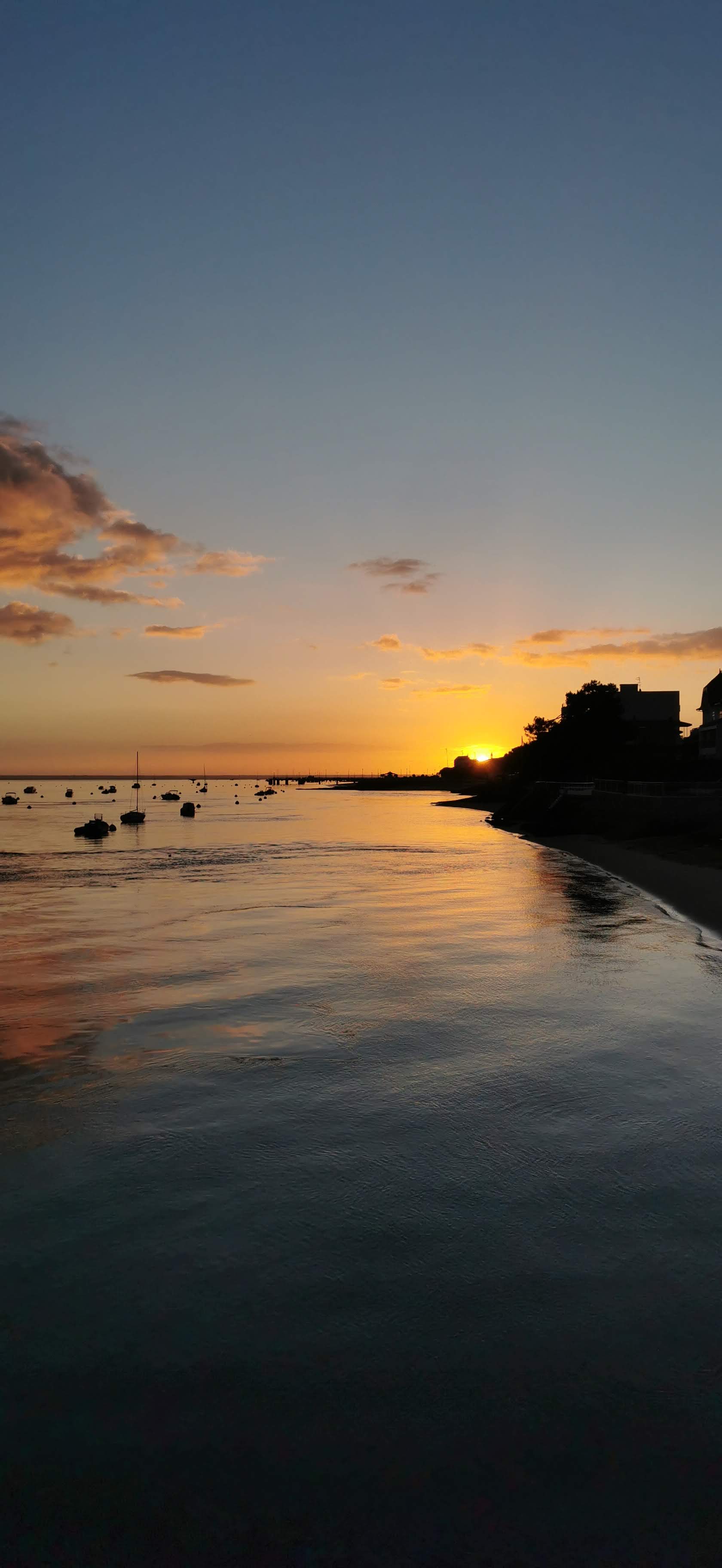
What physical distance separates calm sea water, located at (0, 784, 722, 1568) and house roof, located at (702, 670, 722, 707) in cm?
6946

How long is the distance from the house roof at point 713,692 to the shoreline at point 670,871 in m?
24.3

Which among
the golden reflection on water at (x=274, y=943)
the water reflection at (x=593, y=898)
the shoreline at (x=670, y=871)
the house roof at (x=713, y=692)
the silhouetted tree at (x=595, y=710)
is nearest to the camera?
the golden reflection on water at (x=274, y=943)

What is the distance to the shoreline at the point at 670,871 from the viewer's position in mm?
30734

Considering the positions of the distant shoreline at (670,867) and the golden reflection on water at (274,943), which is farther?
the distant shoreline at (670,867)

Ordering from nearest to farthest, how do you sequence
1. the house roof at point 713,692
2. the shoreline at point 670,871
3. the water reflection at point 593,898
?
the water reflection at point 593,898 < the shoreline at point 670,871 < the house roof at point 713,692

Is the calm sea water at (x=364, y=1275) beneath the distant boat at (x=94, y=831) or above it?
above

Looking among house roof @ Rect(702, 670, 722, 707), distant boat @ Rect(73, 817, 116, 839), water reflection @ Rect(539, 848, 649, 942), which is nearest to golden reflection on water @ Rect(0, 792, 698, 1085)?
water reflection @ Rect(539, 848, 649, 942)

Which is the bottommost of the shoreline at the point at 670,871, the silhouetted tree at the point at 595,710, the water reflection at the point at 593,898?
the water reflection at the point at 593,898

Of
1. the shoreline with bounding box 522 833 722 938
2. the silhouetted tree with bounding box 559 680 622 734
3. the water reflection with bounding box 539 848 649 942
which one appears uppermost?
the silhouetted tree with bounding box 559 680 622 734

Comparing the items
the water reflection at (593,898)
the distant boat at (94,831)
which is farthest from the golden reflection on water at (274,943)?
the distant boat at (94,831)

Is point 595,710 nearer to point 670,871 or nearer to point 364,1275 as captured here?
point 670,871

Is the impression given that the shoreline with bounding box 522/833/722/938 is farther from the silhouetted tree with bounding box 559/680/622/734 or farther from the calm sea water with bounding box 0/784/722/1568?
the silhouetted tree with bounding box 559/680/622/734

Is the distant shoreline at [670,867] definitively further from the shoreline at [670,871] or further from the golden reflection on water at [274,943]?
the golden reflection on water at [274,943]

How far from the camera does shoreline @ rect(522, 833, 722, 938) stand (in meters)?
30.7
